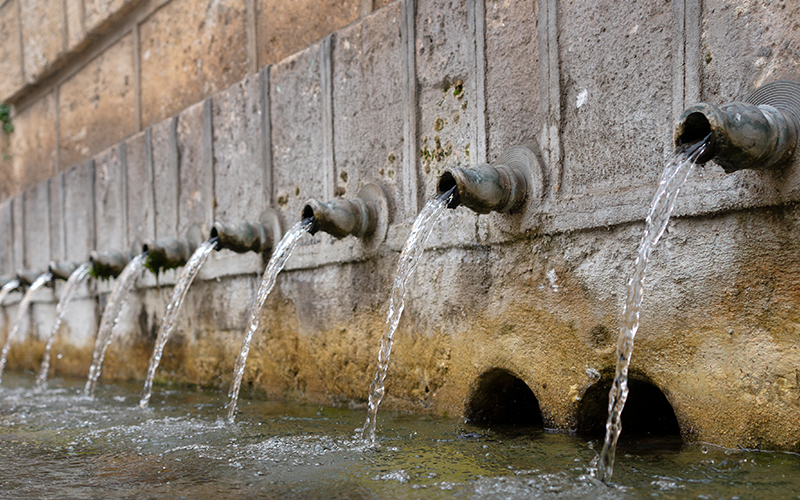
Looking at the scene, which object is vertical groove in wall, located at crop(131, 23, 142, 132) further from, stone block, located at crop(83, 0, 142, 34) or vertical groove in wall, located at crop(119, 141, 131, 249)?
vertical groove in wall, located at crop(119, 141, 131, 249)

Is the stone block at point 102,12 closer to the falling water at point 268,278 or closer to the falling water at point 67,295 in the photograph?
the falling water at point 67,295

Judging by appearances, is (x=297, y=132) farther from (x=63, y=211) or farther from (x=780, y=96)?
(x=63, y=211)

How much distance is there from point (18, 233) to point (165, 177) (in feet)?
10.9

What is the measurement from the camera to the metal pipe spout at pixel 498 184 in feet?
9.23

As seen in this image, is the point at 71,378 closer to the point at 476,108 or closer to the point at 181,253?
the point at 181,253

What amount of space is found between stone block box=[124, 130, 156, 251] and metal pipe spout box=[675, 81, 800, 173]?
4.51m

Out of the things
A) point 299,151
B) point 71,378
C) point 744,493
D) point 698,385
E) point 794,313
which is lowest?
point 71,378

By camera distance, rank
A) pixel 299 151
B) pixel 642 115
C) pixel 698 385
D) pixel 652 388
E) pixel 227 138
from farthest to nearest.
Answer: pixel 227 138 → pixel 299 151 → pixel 652 388 → pixel 642 115 → pixel 698 385

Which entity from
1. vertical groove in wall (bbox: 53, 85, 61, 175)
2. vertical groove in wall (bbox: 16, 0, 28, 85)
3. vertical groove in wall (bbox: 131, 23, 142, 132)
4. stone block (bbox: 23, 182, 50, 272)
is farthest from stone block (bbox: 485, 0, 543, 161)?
vertical groove in wall (bbox: 16, 0, 28, 85)

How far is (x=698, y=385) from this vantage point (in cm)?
242

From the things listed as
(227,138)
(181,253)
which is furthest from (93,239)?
(227,138)

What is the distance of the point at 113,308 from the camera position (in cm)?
586

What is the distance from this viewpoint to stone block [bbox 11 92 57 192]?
803 centimetres

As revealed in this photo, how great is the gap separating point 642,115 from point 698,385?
988mm
